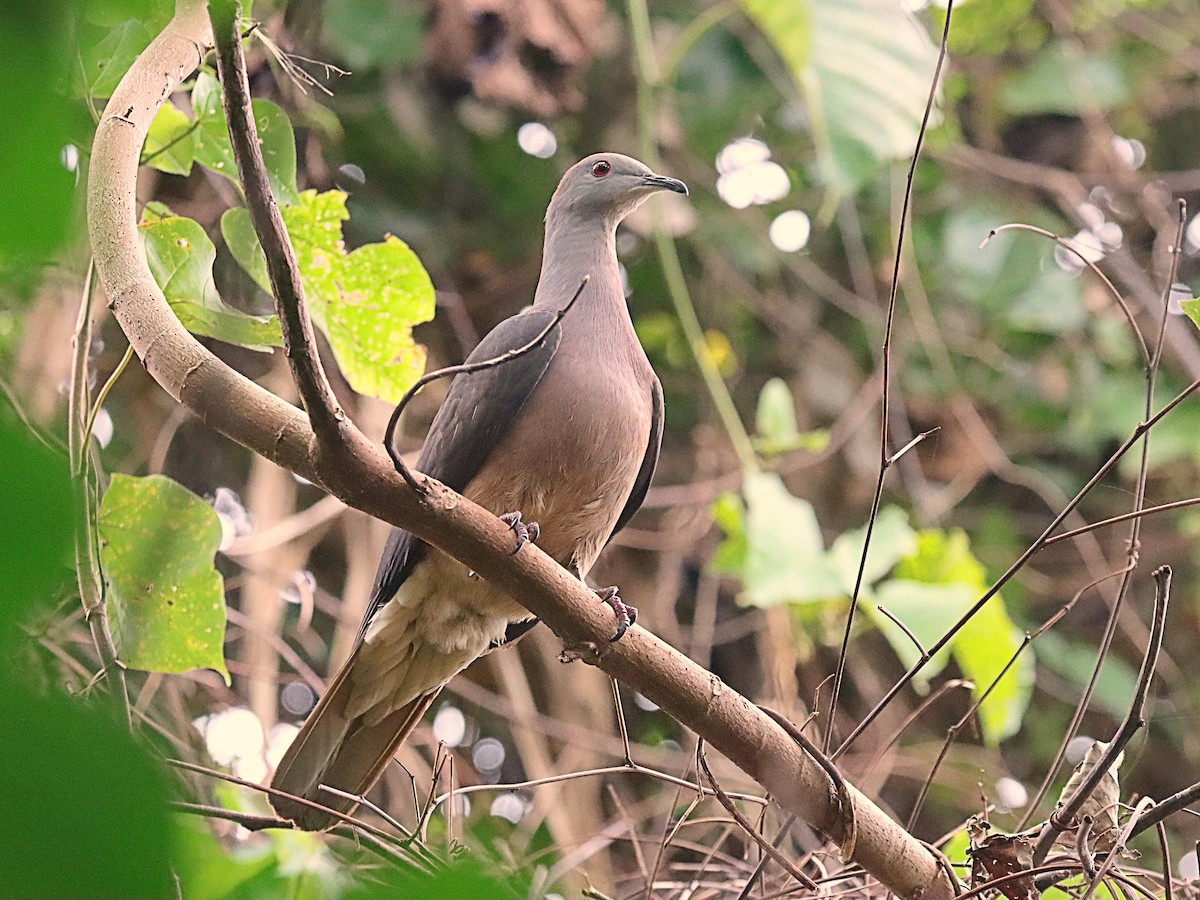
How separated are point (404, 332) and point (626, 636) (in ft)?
3.22

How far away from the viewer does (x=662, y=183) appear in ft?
11.1

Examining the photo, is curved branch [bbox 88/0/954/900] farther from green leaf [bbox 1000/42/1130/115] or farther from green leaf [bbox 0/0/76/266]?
green leaf [bbox 1000/42/1130/115]

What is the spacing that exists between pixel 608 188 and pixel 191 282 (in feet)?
4.39

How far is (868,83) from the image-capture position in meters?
3.67

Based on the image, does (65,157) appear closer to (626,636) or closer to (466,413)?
(626,636)

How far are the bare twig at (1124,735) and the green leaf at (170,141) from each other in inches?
79.9

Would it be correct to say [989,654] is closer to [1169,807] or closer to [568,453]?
[568,453]

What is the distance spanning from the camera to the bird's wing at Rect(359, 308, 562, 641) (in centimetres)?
272

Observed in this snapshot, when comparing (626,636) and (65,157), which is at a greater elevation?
(65,157)

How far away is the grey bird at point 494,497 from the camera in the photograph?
2.70m

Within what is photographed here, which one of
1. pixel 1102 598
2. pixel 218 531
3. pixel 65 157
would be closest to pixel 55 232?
pixel 65 157

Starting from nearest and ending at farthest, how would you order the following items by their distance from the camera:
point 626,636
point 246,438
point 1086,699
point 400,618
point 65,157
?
point 65,157, point 246,438, point 626,636, point 1086,699, point 400,618

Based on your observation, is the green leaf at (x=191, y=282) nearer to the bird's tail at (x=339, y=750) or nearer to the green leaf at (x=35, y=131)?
the bird's tail at (x=339, y=750)

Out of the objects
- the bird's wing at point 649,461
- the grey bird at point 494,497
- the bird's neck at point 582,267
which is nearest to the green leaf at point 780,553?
the bird's wing at point 649,461
